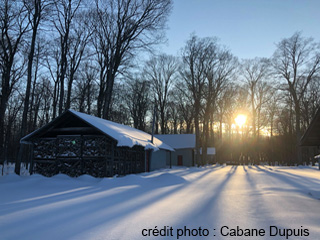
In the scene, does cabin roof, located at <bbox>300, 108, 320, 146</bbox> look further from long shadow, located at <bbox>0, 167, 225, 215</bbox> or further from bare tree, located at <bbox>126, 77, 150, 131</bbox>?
bare tree, located at <bbox>126, 77, 150, 131</bbox>

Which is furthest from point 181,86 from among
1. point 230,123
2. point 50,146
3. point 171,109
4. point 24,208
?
point 24,208

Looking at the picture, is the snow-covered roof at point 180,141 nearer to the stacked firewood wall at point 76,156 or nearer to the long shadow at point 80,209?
the stacked firewood wall at point 76,156

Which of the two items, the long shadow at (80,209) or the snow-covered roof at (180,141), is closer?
the long shadow at (80,209)

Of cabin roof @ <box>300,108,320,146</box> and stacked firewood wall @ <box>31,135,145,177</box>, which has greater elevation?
cabin roof @ <box>300,108,320,146</box>

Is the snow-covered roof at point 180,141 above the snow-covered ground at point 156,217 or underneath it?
above

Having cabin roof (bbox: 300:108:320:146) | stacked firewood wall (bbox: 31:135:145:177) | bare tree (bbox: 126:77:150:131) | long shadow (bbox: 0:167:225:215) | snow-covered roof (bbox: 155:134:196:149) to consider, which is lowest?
long shadow (bbox: 0:167:225:215)

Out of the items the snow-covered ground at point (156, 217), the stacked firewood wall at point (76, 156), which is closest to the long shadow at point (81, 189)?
the snow-covered ground at point (156, 217)

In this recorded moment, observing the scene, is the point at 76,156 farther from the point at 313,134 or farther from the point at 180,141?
the point at 180,141

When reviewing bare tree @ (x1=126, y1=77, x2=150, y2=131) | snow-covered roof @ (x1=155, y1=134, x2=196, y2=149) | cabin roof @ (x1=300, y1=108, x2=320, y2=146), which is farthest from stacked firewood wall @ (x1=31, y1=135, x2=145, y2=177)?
bare tree @ (x1=126, y1=77, x2=150, y2=131)

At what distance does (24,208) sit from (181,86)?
35.4 meters

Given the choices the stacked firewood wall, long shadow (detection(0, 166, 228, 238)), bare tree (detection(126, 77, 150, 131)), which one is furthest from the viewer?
bare tree (detection(126, 77, 150, 131))

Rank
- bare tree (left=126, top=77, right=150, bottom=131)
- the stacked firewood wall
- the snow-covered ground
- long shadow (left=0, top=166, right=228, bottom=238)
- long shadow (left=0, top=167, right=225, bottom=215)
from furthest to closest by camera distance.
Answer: bare tree (left=126, top=77, right=150, bottom=131) → the stacked firewood wall → long shadow (left=0, top=167, right=225, bottom=215) → long shadow (left=0, top=166, right=228, bottom=238) → the snow-covered ground

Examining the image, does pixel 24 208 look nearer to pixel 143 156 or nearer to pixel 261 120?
pixel 143 156

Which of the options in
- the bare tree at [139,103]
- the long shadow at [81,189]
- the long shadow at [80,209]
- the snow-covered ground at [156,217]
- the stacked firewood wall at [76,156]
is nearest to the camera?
the snow-covered ground at [156,217]
